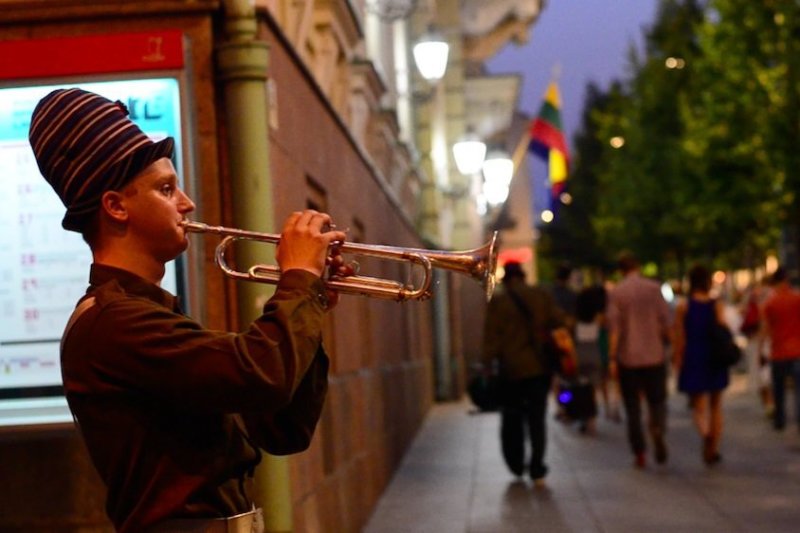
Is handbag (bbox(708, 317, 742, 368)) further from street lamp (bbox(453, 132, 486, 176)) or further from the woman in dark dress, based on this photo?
street lamp (bbox(453, 132, 486, 176))

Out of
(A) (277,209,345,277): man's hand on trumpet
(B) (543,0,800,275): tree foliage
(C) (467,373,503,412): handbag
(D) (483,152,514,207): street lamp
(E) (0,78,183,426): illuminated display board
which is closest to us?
(A) (277,209,345,277): man's hand on trumpet

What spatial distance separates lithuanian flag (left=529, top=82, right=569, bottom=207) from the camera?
32.7 m

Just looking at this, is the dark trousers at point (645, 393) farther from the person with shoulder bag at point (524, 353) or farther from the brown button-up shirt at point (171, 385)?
the brown button-up shirt at point (171, 385)

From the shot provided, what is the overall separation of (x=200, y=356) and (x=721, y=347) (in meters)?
11.3

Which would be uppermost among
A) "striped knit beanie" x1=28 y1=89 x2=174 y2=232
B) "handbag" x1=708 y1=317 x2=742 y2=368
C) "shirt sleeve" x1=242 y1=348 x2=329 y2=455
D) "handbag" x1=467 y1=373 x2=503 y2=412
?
"striped knit beanie" x1=28 y1=89 x2=174 y2=232

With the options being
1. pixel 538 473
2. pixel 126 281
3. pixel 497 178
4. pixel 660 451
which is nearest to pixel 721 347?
pixel 660 451

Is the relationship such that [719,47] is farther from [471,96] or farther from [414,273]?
[414,273]

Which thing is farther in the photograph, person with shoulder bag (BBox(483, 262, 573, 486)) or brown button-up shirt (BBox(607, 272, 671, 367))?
brown button-up shirt (BBox(607, 272, 671, 367))

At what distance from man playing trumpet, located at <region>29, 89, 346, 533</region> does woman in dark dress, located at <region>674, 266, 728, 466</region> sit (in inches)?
430

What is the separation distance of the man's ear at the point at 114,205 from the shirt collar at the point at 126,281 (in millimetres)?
100

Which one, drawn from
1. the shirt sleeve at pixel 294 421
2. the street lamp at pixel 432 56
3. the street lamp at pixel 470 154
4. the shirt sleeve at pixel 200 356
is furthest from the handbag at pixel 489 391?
the street lamp at pixel 470 154

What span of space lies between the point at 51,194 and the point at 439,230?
72.0ft

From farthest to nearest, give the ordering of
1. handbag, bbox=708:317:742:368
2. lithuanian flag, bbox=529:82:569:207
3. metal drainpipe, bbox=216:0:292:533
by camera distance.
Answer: lithuanian flag, bbox=529:82:569:207 → handbag, bbox=708:317:742:368 → metal drainpipe, bbox=216:0:292:533

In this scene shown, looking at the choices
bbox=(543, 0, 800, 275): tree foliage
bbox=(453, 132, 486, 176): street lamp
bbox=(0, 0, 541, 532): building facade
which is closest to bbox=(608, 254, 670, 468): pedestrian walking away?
bbox=(0, 0, 541, 532): building facade
